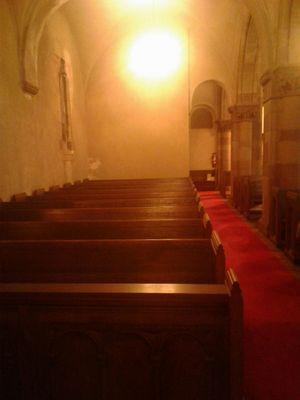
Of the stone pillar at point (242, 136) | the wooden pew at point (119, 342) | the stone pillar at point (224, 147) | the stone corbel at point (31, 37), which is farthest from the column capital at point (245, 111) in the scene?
the wooden pew at point (119, 342)

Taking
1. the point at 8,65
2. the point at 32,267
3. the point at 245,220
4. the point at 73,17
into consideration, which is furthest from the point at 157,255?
the point at 73,17

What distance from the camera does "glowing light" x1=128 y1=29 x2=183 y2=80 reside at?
30.2 ft

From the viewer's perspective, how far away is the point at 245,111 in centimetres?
898

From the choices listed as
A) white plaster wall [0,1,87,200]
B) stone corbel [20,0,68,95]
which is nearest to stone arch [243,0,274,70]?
stone corbel [20,0,68,95]

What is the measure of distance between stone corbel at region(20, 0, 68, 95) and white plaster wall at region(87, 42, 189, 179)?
4.21 meters

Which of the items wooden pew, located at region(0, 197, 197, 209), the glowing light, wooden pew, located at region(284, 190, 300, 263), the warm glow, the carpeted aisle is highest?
the warm glow

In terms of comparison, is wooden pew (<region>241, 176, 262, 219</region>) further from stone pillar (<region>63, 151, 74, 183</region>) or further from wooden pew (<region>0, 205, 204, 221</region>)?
wooden pew (<region>0, 205, 204, 221</region>)

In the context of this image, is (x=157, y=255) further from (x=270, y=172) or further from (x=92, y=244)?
(x=270, y=172)

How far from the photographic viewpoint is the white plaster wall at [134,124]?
30.9ft

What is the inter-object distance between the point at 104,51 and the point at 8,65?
5329 millimetres

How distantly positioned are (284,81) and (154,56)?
5206mm

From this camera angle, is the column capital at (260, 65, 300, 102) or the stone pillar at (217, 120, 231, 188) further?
the stone pillar at (217, 120, 231, 188)

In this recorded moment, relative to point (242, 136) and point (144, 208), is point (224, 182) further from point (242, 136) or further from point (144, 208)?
point (144, 208)

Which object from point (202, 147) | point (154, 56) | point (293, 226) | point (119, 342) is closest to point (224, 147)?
point (202, 147)
